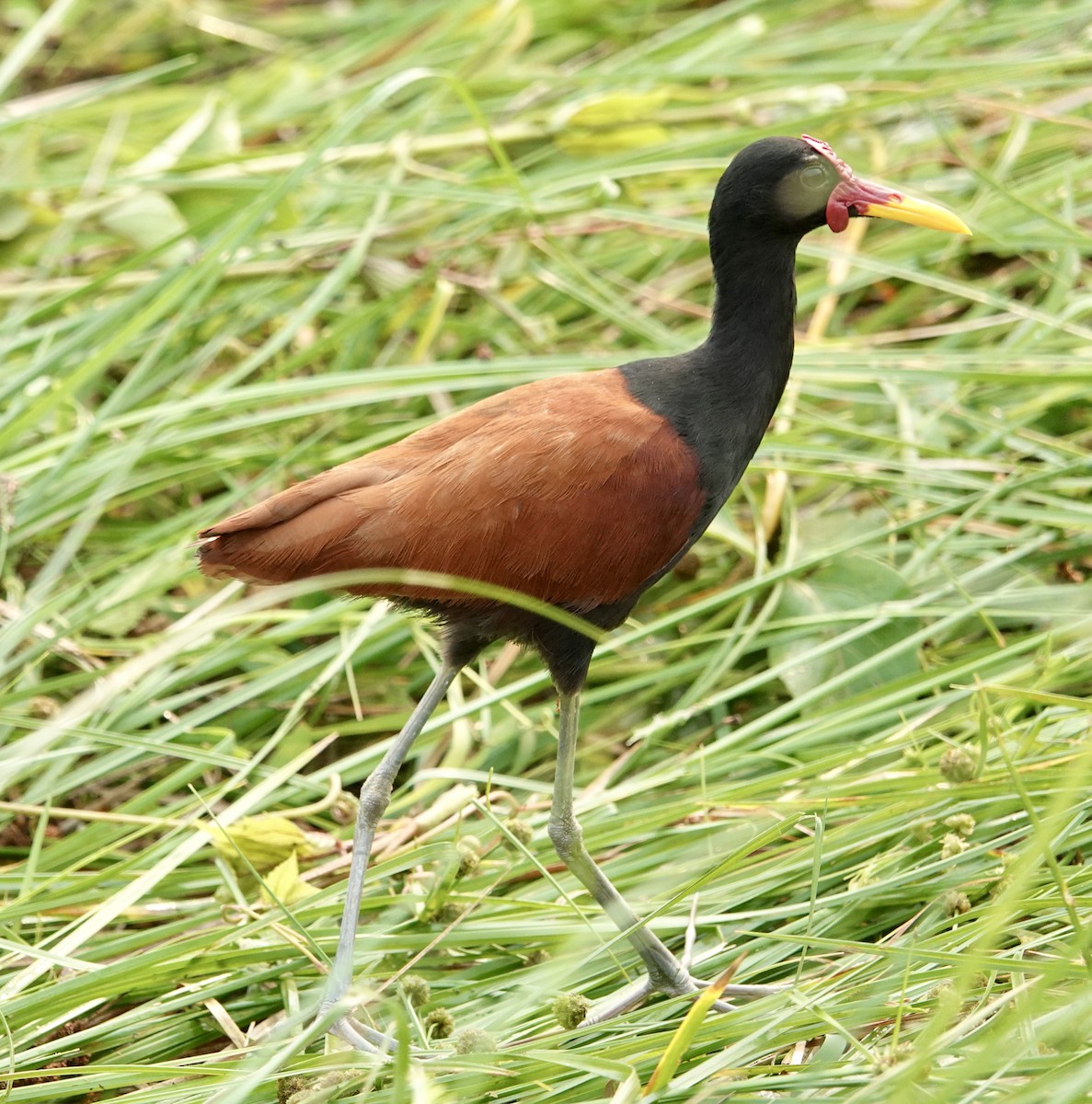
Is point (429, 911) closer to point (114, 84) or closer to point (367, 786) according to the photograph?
point (367, 786)

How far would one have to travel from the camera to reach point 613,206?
4.80 m

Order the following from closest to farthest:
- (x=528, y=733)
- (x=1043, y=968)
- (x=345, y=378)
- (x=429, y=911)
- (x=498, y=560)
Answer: (x=1043, y=968), (x=498, y=560), (x=429, y=911), (x=528, y=733), (x=345, y=378)

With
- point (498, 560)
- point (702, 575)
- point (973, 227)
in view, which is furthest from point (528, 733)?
point (973, 227)

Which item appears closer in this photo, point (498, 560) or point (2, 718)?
point (498, 560)

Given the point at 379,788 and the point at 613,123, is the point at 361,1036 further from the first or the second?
the point at 613,123

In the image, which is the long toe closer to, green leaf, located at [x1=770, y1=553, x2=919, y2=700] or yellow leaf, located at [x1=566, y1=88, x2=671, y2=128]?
green leaf, located at [x1=770, y1=553, x2=919, y2=700]

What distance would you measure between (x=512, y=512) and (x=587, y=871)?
82 cm

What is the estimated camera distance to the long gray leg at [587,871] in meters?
2.84

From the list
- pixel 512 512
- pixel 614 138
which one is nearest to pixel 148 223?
pixel 614 138

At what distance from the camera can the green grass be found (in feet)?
8.48

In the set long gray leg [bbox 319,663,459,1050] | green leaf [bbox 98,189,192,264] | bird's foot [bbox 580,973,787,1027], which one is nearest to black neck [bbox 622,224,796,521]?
long gray leg [bbox 319,663,459,1050]

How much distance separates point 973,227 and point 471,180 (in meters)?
1.60

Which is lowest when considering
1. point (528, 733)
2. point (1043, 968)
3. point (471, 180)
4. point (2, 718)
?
point (528, 733)

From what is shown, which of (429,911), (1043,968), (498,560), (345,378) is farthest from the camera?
(345,378)
